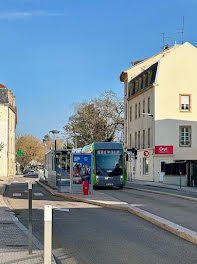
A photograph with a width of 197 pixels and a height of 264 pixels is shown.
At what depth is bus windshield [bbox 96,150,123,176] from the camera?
118 ft

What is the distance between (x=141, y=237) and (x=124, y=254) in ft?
7.75

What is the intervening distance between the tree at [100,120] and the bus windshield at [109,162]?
42128mm

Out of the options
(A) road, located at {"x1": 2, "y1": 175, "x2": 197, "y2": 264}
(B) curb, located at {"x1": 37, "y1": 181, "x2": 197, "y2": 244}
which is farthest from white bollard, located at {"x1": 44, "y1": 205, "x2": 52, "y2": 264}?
(B) curb, located at {"x1": 37, "y1": 181, "x2": 197, "y2": 244}

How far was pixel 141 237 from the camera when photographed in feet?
38.5

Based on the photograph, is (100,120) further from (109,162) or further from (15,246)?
(15,246)

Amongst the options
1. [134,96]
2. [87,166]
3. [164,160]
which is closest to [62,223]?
[87,166]

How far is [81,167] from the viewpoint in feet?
94.8

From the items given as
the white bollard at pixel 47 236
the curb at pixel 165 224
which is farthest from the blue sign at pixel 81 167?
the white bollard at pixel 47 236

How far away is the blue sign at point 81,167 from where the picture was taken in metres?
28.7

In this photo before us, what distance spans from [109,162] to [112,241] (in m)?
25.0

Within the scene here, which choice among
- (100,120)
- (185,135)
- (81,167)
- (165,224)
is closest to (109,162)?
(81,167)

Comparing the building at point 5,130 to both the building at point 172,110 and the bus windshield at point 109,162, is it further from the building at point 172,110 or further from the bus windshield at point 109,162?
the bus windshield at point 109,162

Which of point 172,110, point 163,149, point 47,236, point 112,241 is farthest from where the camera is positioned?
point 172,110

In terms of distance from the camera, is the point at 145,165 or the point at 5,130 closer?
the point at 145,165
